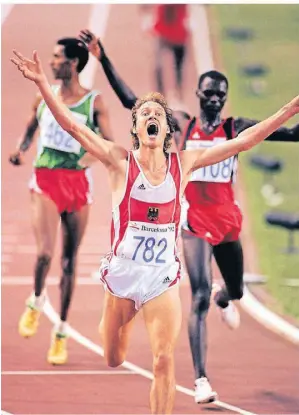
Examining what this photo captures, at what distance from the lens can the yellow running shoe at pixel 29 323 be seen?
1034 cm

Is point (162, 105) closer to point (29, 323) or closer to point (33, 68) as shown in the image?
point (33, 68)

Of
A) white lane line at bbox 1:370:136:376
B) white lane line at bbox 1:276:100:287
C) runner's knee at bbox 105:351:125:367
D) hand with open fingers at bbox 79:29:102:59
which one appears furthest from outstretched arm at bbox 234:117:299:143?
white lane line at bbox 1:276:100:287

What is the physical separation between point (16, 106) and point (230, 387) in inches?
220

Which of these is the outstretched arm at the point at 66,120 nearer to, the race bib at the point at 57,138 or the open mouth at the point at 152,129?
the open mouth at the point at 152,129

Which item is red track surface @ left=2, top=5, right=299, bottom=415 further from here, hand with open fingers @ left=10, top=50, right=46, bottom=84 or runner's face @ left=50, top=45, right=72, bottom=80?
hand with open fingers @ left=10, top=50, right=46, bottom=84

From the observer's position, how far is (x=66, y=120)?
7812mm

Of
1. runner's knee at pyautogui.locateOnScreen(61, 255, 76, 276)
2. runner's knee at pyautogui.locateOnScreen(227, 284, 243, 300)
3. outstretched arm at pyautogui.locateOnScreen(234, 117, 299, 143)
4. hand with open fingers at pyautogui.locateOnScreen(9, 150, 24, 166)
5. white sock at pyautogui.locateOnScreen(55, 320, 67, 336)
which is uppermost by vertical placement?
outstretched arm at pyautogui.locateOnScreen(234, 117, 299, 143)

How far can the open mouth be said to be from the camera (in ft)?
26.0

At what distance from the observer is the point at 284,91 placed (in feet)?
62.3

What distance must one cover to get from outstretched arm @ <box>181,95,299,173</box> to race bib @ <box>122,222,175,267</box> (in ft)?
1.19

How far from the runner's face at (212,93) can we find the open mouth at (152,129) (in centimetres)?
137

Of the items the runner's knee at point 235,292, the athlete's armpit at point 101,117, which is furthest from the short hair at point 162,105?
the runner's knee at point 235,292

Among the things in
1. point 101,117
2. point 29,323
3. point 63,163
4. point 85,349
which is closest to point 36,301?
point 29,323

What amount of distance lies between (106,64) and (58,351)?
2.08 meters
